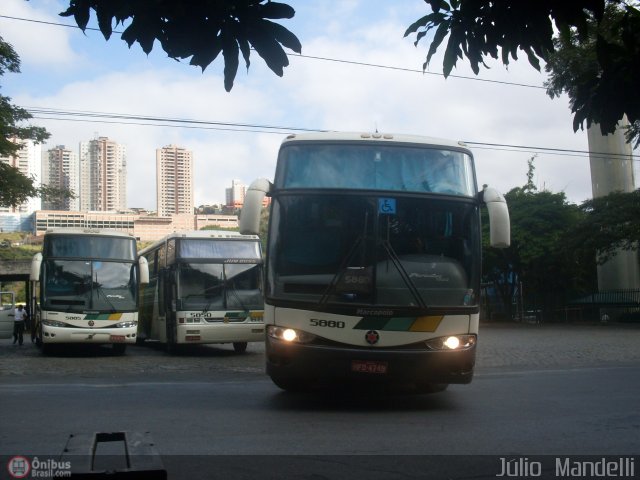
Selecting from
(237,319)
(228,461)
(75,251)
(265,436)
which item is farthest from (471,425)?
(75,251)

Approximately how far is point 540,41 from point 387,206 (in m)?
4.10

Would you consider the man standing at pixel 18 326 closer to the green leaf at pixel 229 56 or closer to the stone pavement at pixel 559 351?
the stone pavement at pixel 559 351

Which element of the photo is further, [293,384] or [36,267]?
[36,267]

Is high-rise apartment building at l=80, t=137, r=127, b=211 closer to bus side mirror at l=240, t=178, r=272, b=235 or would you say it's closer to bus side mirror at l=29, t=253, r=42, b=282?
bus side mirror at l=29, t=253, r=42, b=282

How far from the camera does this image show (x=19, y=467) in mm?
5992

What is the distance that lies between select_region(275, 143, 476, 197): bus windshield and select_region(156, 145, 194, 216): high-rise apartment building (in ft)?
214

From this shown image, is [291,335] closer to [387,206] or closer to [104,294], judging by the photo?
[387,206]

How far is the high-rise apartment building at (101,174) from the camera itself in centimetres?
7862

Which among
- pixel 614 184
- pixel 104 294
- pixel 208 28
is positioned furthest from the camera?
pixel 614 184

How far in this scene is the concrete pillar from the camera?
43.7m

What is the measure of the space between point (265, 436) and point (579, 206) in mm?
32114

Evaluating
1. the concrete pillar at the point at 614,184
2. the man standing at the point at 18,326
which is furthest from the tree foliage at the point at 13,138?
the concrete pillar at the point at 614,184

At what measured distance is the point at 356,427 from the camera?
26.7 feet

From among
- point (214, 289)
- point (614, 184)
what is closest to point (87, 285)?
point (214, 289)
